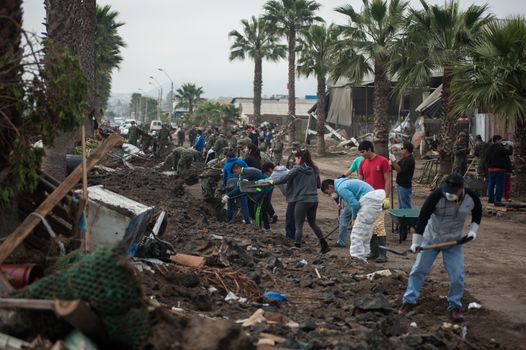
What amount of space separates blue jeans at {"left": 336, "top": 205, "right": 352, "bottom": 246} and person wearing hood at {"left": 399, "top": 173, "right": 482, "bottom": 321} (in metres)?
3.77

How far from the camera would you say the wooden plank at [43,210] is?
581 centimetres

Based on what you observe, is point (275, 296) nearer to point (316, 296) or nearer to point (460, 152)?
point (316, 296)

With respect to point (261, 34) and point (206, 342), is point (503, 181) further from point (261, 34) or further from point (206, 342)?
point (261, 34)

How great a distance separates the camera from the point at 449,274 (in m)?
7.80

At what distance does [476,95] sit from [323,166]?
16385 millimetres

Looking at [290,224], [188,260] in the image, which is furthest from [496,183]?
[188,260]

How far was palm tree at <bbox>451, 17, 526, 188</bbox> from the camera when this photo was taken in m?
16.8

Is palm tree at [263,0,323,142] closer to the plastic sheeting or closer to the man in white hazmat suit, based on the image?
the plastic sheeting

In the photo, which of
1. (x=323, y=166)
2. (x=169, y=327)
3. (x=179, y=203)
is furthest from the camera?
(x=323, y=166)

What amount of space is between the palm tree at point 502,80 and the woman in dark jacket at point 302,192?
278 inches

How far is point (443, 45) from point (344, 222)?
437 inches

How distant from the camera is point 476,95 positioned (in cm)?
1711

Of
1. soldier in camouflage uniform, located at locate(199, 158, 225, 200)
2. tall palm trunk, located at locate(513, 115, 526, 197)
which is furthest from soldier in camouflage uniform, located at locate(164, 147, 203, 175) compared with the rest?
tall palm trunk, located at locate(513, 115, 526, 197)

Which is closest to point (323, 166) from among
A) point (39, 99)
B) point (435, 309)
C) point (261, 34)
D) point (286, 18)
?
point (286, 18)
